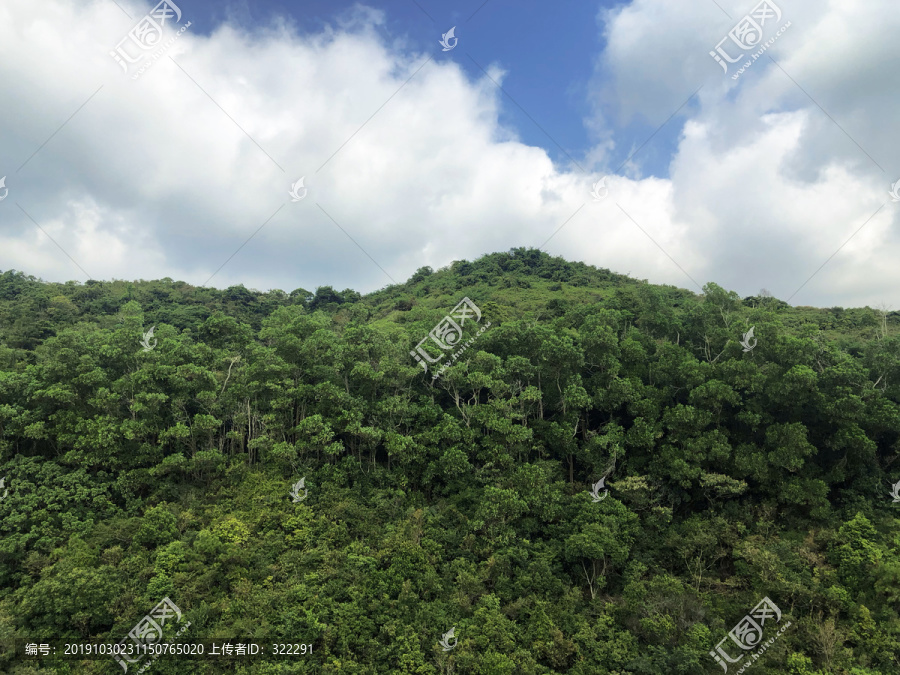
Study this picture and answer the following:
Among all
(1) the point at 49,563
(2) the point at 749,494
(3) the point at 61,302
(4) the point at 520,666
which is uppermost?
(3) the point at 61,302

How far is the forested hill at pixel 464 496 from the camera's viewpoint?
1348 centimetres

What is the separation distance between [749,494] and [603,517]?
5.73 meters

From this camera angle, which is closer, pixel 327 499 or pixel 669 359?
pixel 327 499

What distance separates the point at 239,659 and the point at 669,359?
18.0m

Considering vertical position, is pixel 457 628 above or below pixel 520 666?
above

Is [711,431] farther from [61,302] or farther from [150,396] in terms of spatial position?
[61,302]

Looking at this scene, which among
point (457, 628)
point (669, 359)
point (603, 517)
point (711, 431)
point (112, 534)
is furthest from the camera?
point (669, 359)

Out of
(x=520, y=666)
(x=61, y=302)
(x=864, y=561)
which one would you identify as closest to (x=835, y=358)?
(x=864, y=561)

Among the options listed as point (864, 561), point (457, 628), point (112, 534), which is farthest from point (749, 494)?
point (112, 534)

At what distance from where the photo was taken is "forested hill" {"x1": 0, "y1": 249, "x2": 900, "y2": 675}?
13.5 meters

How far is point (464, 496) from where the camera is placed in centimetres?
1803

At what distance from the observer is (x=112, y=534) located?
50.1 feet

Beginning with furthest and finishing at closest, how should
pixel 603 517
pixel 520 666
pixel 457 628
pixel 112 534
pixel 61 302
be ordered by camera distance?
pixel 61 302
pixel 603 517
pixel 112 534
pixel 457 628
pixel 520 666

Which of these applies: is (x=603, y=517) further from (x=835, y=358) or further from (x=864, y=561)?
(x=835, y=358)
